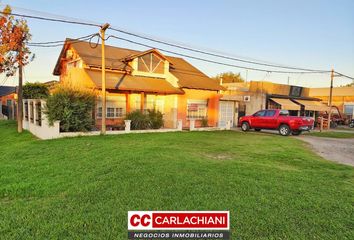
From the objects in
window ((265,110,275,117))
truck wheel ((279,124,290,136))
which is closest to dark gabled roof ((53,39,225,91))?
window ((265,110,275,117))

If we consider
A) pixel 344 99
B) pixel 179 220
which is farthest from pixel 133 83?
pixel 344 99

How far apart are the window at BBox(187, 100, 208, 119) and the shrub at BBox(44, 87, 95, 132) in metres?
9.56

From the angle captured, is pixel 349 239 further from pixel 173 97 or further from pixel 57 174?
pixel 173 97

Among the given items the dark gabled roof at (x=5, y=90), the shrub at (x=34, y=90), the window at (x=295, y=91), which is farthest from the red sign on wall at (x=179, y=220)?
the dark gabled roof at (x=5, y=90)

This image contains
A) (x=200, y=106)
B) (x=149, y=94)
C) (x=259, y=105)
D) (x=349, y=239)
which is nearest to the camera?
(x=349, y=239)

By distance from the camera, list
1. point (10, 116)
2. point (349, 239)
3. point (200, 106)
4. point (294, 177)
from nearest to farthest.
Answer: point (349, 239) → point (294, 177) → point (200, 106) → point (10, 116)

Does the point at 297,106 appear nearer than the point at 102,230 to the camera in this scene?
No

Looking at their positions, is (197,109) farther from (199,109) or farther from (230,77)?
(230,77)

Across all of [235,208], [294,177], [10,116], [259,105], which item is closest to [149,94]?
[259,105]

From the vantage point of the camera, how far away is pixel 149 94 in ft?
69.1

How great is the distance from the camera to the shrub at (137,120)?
1808cm

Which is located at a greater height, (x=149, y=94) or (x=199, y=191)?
(x=149, y=94)

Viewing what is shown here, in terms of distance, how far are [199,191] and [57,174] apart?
4.00 metres

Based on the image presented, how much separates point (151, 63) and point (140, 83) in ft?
10.8
